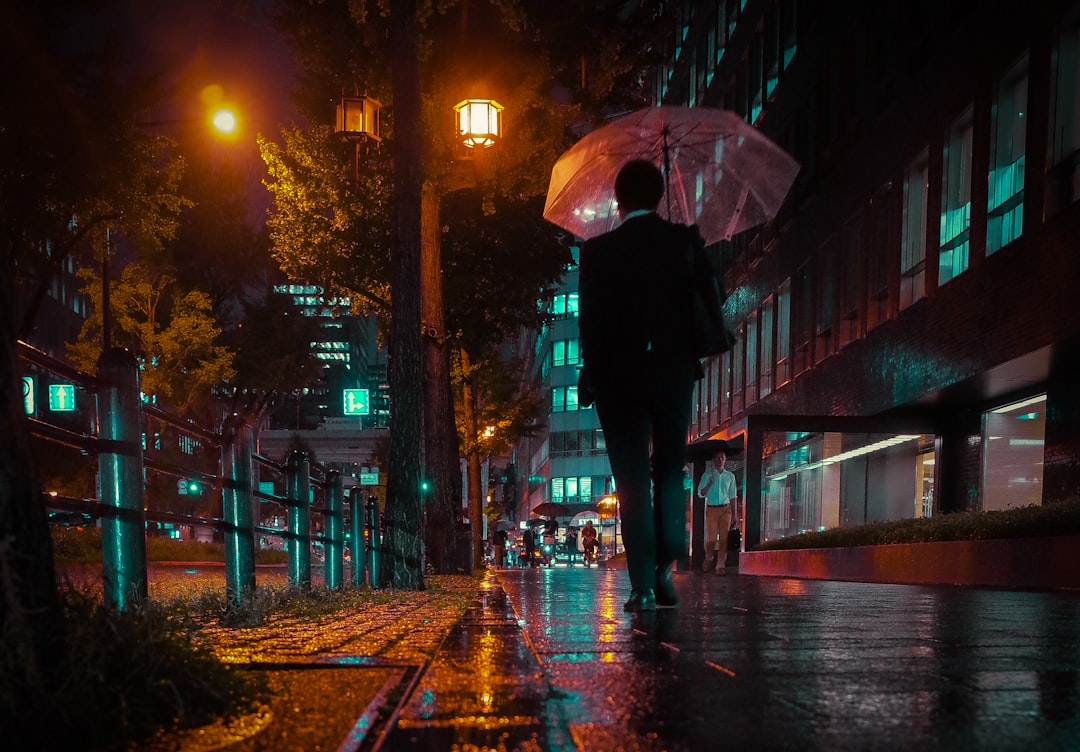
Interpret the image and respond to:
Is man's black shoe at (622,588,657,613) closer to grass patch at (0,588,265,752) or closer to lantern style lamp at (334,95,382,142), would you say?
grass patch at (0,588,265,752)

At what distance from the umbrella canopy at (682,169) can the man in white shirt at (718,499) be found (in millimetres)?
7918

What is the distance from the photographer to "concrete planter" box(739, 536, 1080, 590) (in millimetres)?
9695

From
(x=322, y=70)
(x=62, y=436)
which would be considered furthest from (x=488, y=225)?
(x=62, y=436)

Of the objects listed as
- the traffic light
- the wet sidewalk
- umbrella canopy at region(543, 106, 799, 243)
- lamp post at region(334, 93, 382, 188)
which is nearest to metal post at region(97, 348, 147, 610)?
the traffic light

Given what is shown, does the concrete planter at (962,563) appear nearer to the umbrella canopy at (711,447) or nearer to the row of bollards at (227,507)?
the umbrella canopy at (711,447)

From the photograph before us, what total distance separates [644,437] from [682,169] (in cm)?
439

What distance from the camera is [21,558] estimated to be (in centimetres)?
200

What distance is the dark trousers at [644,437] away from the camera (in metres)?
4.80

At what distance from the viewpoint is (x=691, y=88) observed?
126 feet

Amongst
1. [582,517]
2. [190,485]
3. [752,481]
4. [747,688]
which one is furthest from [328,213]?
[582,517]

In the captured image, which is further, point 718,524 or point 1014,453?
point 718,524

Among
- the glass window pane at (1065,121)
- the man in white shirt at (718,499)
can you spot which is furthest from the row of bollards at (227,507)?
the glass window pane at (1065,121)

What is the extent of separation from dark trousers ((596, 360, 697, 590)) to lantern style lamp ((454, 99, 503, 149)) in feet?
29.8

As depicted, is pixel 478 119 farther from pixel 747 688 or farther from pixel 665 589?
pixel 747 688
